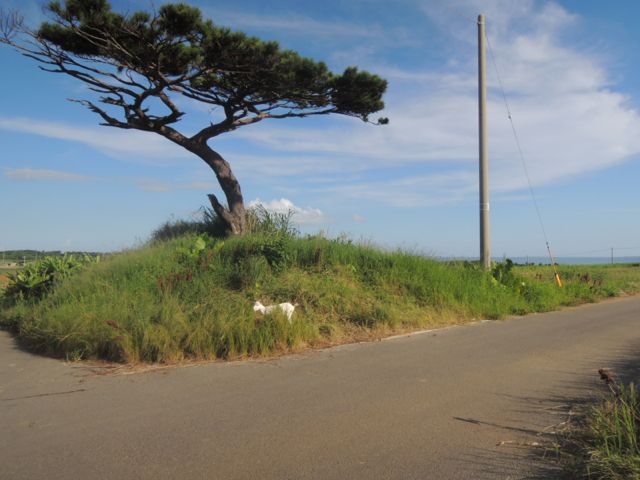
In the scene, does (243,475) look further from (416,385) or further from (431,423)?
(416,385)

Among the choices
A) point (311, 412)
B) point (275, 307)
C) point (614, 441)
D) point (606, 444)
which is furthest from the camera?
point (275, 307)

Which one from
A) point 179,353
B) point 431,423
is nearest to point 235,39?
point 179,353

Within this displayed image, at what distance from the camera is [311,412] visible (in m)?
5.02

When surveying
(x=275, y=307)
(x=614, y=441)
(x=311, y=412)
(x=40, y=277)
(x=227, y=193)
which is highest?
(x=227, y=193)

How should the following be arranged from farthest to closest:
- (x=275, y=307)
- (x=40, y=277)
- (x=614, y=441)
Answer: (x=40, y=277), (x=275, y=307), (x=614, y=441)

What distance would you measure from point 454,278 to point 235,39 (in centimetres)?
661

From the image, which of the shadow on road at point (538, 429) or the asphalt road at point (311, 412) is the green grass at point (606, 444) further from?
the asphalt road at point (311, 412)

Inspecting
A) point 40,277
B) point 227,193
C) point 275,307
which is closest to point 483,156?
point 227,193

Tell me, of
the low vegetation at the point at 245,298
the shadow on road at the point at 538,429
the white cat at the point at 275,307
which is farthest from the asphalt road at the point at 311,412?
the white cat at the point at 275,307

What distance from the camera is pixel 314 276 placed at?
10.1 m

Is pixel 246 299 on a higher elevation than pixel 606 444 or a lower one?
higher

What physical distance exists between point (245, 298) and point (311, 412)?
4.21 metres

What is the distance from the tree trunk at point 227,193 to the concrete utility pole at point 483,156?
5.59 meters

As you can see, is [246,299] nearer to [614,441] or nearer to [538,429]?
[538,429]
